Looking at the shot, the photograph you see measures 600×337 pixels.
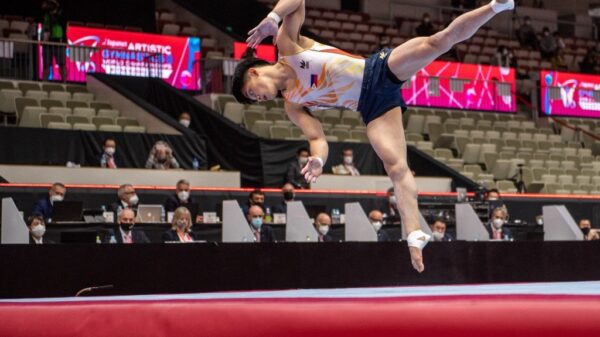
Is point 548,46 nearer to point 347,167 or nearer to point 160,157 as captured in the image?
point 347,167

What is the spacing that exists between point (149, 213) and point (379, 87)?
6.54 m

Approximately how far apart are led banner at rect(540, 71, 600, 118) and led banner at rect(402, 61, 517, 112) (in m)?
0.94

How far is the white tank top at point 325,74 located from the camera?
18.4ft

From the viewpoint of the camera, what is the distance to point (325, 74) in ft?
18.5

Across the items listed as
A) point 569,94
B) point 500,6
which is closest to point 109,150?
point 500,6

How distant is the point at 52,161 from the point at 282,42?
9.12m

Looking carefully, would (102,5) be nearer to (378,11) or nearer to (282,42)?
(378,11)

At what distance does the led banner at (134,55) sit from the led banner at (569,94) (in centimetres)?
932

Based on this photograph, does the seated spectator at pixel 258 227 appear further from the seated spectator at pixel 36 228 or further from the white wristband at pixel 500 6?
the white wristband at pixel 500 6

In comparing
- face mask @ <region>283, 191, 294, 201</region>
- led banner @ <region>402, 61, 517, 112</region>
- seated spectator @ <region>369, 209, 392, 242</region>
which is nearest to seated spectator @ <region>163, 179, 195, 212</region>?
face mask @ <region>283, 191, 294, 201</region>

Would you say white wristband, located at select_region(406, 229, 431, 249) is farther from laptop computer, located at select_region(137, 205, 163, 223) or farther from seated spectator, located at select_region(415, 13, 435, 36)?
seated spectator, located at select_region(415, 13, 435, 36)

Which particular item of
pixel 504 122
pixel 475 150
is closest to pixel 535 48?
pixel 504 122

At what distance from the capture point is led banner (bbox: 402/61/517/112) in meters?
21.8

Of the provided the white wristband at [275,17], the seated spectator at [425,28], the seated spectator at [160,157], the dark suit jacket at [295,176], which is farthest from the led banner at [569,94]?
the white wristband at [275,17]
